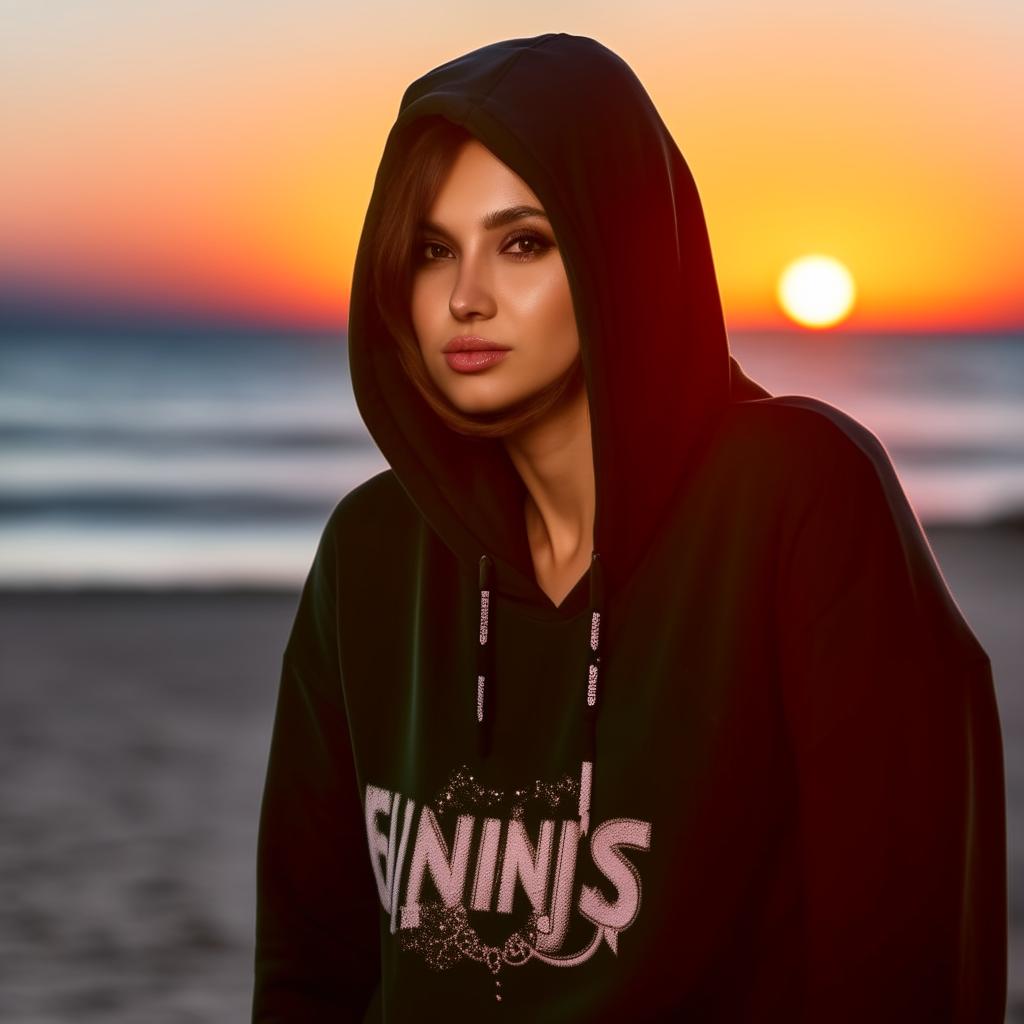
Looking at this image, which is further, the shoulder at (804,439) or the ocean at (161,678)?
the ocean at (161,678)

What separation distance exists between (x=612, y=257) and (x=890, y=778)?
0.59 m

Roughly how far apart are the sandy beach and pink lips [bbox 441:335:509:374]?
8.79 ft

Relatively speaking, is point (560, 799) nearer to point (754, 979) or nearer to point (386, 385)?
point (754, 979)

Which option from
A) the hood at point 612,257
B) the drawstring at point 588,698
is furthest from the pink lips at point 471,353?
the drawstring at point 588,698

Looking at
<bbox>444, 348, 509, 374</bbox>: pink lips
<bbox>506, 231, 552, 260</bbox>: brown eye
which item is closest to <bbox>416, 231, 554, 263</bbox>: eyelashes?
<bbox>506, 231, 552, 260</bbox>: brown eye

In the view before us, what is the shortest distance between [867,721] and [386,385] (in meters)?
0.75

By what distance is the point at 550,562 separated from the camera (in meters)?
1.85

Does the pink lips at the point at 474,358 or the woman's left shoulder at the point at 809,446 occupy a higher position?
the pink lips at the point at 474,358

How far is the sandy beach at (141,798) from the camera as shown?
4090 millimetres

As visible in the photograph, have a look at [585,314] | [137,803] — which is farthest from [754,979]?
[137,803]

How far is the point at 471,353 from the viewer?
170 cm

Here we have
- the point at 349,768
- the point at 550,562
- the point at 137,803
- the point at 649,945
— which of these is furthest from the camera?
the point at 137,803

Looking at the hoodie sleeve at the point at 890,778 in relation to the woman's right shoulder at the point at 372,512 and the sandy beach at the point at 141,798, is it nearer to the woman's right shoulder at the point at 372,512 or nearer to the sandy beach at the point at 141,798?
the woman's right shoulder at the point at 372,512

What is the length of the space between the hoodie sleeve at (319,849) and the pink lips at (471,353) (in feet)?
1.25
